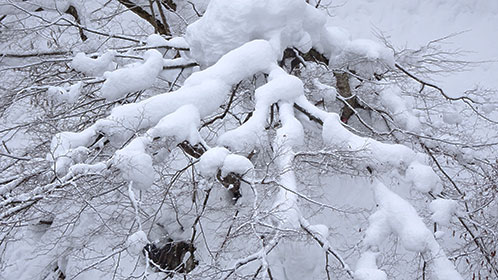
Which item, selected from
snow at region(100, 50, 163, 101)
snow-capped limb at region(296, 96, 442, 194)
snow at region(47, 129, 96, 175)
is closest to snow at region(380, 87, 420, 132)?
snow-capped limb at region(296, 96, 442, 194)

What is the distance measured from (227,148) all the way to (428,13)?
7692 millimetres

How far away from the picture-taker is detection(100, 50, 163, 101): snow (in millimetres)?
4266

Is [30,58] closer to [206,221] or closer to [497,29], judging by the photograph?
[206,221]

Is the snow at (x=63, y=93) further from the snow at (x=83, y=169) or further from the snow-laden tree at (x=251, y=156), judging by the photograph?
the snow at (x=83, y=169)

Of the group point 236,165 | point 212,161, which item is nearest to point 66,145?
point 212,161

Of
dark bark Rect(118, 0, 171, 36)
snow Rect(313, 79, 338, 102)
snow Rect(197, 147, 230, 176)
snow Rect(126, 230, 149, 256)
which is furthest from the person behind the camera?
dark bark Rect(118, 0, 171, 36)

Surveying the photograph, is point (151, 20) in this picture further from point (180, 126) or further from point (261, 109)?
point (180, 126)

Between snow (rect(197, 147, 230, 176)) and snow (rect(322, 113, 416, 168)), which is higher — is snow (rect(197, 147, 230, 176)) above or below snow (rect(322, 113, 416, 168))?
below

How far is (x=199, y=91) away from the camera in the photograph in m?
3.91

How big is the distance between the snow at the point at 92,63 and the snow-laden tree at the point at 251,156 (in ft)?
0.08

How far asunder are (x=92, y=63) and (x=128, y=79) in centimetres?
79

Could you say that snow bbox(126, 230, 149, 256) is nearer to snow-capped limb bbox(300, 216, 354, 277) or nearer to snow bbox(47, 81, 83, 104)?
snow-capped limb bbox(300, 216, 354, 277)

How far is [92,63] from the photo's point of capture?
15.9ft

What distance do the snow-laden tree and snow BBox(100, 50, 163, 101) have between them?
2 cm
